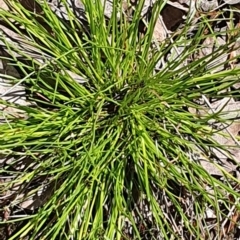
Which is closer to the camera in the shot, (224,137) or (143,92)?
(143,92)

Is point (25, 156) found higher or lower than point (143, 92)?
lower

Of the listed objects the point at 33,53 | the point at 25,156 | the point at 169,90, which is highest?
the point at 33,53

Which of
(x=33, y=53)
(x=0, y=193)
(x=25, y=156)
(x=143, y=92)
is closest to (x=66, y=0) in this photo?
(x=33, y=53)

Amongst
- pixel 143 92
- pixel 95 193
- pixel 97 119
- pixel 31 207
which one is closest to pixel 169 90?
pixel 143 92

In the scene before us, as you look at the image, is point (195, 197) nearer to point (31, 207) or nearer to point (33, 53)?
point (31, 207)

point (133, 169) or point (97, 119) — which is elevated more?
point (97, 119)

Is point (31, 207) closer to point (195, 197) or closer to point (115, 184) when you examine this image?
point (115, 184)
